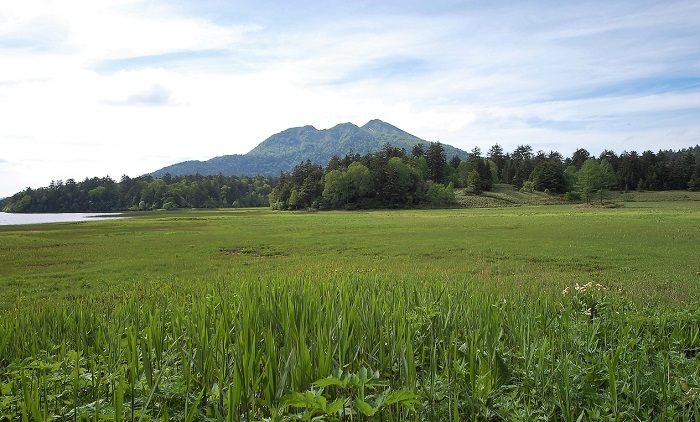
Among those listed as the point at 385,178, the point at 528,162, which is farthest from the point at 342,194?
the point at 528,162

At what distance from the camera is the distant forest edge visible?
394 feet

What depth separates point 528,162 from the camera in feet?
539

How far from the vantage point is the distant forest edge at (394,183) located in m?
120

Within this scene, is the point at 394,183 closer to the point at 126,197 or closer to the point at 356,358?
the point at 356,358

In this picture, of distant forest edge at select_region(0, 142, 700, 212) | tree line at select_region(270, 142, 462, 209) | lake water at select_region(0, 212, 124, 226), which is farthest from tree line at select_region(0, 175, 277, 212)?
tree line at select_region(270, 142, 462, 209)

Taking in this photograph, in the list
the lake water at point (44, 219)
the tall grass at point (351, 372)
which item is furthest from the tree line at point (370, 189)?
the tall grass at point (351, 372)

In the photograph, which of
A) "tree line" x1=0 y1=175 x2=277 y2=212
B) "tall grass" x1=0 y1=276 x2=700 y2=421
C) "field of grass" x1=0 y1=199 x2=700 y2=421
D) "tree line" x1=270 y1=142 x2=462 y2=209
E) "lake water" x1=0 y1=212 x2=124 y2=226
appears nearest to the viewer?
"tall grass" x1=0 y1=276 x2=700 y2=421

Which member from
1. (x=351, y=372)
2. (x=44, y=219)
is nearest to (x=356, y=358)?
(x=351, y=372)

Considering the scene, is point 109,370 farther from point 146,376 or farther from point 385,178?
point 385,178

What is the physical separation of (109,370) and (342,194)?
115103mm

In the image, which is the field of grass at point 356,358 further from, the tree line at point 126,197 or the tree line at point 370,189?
the tree line at point 126,197

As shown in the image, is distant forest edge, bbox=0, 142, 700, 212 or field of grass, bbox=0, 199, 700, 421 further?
distant forest edge, bbox=0, 142, 700, 212

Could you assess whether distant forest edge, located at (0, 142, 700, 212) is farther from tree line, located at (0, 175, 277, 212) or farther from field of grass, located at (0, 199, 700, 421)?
field of grass, located at (0, 199, 700, 421)

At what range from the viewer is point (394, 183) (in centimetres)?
12006
